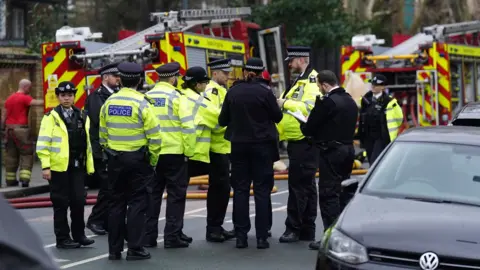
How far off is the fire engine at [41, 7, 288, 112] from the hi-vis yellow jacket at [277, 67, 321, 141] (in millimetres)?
4564

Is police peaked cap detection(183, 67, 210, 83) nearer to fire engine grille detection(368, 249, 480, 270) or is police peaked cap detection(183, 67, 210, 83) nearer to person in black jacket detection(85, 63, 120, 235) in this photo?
person in black jacket detection(85, 63, 120, 235)

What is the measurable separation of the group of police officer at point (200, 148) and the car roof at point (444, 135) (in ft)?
6.28

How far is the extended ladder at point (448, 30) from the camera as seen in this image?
21.1m

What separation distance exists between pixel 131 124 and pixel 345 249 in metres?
3.41

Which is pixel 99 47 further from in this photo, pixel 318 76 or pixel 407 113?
pixel 318 76

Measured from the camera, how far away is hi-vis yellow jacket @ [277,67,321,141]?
10969 millimetres

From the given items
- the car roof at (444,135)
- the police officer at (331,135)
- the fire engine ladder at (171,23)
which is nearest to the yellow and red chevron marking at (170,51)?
the fire engine ladder at (171,23)

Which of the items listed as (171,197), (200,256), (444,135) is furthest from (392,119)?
(444,135)

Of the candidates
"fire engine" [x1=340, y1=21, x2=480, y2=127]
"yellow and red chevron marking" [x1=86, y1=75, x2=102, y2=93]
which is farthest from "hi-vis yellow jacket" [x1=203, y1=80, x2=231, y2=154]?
"fire engine" [x1=340, y1=21, x2=480, y2=127]

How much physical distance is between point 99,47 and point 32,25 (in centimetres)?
1063

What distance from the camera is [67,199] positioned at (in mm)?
10672

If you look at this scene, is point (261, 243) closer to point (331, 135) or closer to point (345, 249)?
point (331, 135)

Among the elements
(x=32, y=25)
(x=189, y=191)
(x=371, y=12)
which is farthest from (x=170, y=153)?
(x=371, y=12)

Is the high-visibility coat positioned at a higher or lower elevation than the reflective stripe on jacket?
higher
